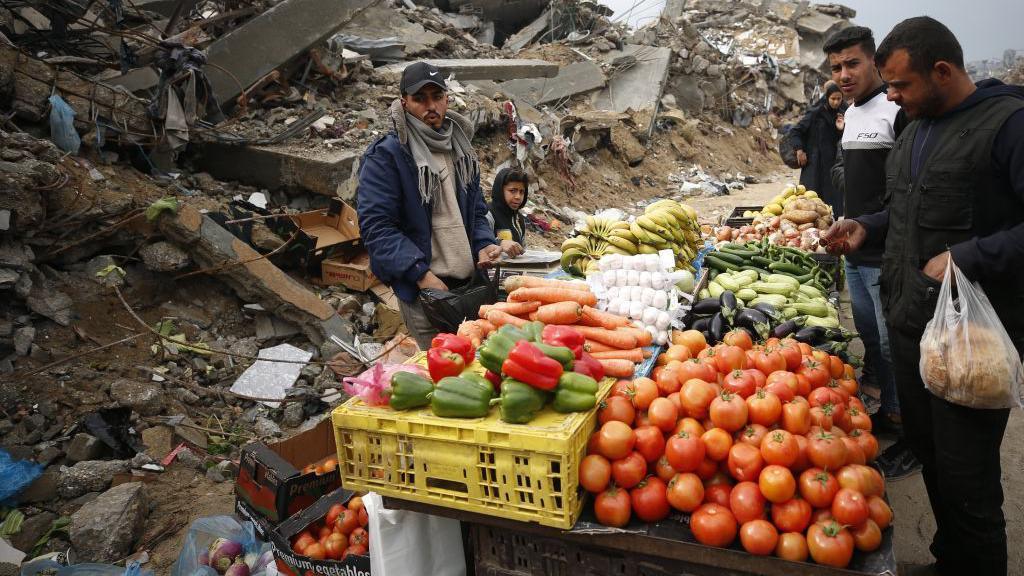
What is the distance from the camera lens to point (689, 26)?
21.2 m

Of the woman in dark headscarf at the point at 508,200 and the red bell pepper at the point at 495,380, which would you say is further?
the woman in dark headscarf at the point at 508,200

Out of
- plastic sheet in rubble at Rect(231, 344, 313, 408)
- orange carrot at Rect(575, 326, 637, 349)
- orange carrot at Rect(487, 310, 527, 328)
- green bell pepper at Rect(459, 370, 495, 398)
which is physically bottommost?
plastic sheet in rubble at Rect(231, 344, 313, 408)

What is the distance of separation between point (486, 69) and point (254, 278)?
8.56 metres

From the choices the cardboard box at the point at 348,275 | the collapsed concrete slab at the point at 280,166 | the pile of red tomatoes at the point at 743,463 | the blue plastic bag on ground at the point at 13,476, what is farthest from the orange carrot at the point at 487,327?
the collapsed concrete slab at the point at 280,166

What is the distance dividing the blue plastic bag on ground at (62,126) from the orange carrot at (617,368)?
620 cm

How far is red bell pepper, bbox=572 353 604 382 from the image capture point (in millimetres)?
2299

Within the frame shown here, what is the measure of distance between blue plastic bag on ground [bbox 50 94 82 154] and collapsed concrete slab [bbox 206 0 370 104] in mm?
2346

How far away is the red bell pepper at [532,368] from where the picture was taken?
207 cm

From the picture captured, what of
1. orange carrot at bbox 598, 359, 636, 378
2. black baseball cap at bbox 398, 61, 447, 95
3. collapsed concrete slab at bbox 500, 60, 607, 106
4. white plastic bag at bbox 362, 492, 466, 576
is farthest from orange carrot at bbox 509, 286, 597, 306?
collapsed concrete slab at bbox 500, 60, 607, 106

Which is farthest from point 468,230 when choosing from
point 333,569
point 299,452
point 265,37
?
point 265,37

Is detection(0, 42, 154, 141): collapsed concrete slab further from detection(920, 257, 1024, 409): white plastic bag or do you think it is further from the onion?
detection(920, 257, 1024, 409): white plastic bag

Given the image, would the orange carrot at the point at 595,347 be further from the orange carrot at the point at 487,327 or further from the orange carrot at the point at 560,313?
the orange carrot at the point at 487,327

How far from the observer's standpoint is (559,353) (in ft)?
7.32

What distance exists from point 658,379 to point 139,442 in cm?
399
